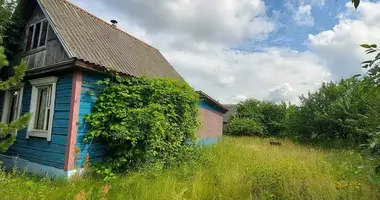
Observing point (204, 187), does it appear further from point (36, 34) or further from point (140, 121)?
point (36, 34)

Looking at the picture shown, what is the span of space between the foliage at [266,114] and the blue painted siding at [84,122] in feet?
75.4

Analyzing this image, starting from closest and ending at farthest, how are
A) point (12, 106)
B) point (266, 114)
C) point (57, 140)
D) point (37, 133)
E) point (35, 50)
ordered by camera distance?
1. point (57, 140)
2. point (37, 133)
3. point (35, 50)
4. point (12, 106)
5. point (266, 114)

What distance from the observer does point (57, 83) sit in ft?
25.3

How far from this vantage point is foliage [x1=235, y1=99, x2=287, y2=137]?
27822 millimetres

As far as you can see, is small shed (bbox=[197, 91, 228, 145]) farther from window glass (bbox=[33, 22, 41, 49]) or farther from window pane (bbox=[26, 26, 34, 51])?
window pane (bbox=[26, 26, 34, 51])

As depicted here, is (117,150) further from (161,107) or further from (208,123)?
(208,123)

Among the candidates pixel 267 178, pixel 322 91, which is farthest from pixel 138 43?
pixel 322 91

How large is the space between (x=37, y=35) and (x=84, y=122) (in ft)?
14.7

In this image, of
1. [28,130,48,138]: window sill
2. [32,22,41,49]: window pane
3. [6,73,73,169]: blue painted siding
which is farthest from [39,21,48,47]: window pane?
[28,130,48,138]: window sill

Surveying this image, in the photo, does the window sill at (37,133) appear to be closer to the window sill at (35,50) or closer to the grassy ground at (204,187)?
the grassy ground at (204,187)

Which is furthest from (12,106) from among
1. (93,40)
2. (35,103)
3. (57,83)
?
(93,40)

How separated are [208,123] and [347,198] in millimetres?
11842

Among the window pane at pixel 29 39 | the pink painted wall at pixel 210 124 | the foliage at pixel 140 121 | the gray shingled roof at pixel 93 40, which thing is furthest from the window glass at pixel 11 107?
the pink painted wall at pixel 210 124

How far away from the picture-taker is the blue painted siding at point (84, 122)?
7211mm
